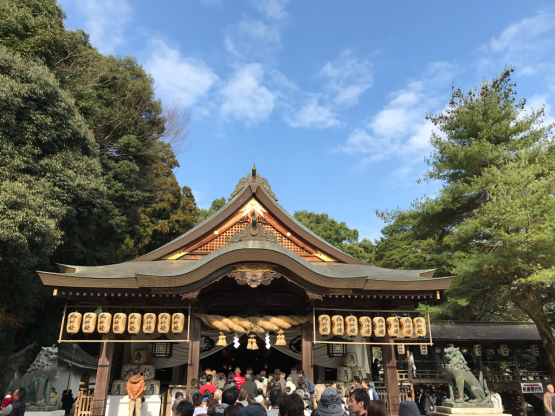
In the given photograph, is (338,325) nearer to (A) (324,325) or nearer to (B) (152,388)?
(A) (324,325)

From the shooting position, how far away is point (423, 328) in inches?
423

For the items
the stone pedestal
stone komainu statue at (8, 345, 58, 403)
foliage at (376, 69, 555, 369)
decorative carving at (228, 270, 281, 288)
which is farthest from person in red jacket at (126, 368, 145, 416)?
foliage at (376, 69, 555, 369)

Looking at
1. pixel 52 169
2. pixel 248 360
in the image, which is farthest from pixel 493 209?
pixel 52 169

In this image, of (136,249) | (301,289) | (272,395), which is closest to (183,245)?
(301,289)

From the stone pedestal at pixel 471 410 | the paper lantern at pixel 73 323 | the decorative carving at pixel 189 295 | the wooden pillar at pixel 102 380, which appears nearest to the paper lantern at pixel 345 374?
the stone pedestal at pixel 471 410

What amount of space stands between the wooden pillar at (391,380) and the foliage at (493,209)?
192 inches

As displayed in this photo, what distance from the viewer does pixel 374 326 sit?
10.9 meters

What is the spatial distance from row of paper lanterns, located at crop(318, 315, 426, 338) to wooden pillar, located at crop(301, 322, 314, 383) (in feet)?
1.86

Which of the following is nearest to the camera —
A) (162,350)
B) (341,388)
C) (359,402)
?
(359,402)

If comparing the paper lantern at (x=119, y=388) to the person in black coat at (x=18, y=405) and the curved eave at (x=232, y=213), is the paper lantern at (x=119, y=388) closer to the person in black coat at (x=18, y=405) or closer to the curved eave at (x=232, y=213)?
the curved eave at (x=232, y=213)

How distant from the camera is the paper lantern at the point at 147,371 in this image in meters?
11.0

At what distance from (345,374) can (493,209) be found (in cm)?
788

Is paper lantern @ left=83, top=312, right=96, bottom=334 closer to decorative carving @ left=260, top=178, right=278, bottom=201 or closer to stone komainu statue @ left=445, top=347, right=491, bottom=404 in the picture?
decorative carving @ left=260, top=178, right=278, bottom=201

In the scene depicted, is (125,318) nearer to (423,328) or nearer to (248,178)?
(248,178)
